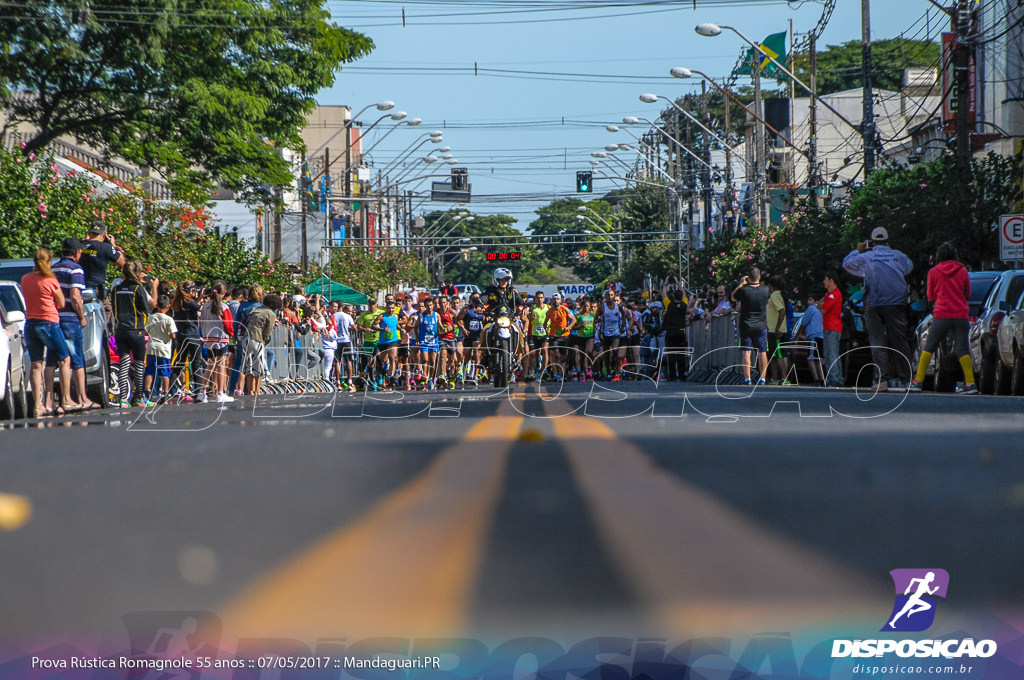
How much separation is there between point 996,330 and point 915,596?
14256 mm

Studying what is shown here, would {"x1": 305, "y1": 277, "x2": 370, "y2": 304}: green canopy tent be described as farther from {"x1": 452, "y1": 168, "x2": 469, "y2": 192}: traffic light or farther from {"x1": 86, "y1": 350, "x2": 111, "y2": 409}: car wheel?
{"x1": 452, "y1": 168, "x2": 469, "y2": 192}: traffic light

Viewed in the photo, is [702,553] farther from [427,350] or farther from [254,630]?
[427,350]

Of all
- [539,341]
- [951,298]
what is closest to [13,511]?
[951,298]

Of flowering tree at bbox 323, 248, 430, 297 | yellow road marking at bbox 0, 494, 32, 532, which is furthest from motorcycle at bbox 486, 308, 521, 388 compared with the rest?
flowering tree at bbox 323, 248, 430, 297

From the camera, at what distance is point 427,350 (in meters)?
29.0

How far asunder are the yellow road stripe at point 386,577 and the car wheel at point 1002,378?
12.4 m

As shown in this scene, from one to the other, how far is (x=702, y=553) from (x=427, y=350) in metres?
24.1

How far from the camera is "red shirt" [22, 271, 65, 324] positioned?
1476 cm

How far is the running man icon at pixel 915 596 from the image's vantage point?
3.96 meters

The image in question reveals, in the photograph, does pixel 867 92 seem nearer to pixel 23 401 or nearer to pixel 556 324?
pixel 556 324

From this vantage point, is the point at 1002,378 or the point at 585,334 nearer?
the point at 1002,378

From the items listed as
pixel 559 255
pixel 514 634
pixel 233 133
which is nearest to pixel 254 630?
pixel 514 634

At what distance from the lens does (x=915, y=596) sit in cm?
424

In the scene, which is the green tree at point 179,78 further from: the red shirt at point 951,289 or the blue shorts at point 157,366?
the red shirt at point 951,289
